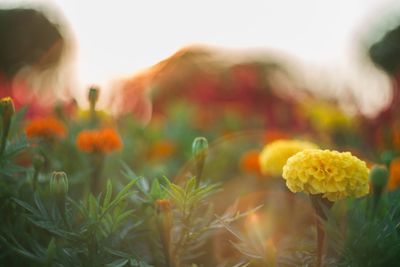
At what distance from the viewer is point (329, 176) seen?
105 centimetres

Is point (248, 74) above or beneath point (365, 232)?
beneath

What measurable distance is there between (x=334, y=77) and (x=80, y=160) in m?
2.51

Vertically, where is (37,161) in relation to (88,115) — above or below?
above

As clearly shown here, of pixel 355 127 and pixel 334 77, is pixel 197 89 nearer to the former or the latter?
pixel 334 77

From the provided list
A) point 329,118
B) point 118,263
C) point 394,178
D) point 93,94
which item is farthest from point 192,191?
point 329,118

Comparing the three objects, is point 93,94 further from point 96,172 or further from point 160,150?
point 160,150

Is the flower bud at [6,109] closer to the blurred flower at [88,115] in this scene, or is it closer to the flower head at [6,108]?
the flower head at [6,108]

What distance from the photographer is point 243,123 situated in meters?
3.36

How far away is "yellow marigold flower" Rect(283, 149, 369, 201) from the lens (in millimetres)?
1051

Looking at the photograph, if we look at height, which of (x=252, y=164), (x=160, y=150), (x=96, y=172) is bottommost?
(x=160, y=150)

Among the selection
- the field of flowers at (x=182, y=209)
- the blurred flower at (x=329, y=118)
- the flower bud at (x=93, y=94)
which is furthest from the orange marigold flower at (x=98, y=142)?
the blurred flower at (x=329, y=118)

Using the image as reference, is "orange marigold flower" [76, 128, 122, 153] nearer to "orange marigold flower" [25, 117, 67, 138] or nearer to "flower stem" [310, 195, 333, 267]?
"orange marigold flower" [25, 117, 67, 138]

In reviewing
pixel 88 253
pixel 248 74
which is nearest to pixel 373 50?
pixel 248 74

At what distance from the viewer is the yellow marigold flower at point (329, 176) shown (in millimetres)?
1051
